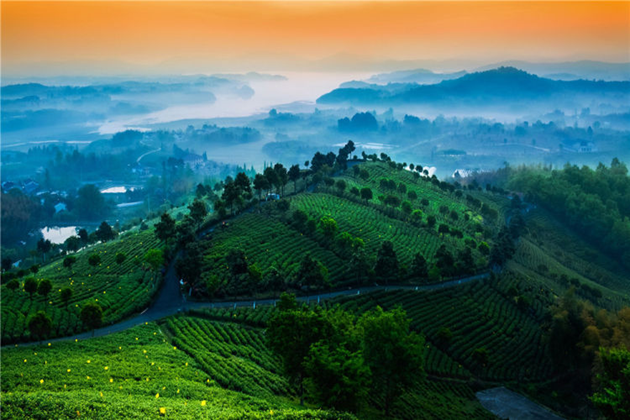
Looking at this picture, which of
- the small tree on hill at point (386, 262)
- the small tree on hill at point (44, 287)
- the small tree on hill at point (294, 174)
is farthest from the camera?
the small tree on hill at point (294, 174)

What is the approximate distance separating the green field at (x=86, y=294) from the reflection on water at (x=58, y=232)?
82.4 m

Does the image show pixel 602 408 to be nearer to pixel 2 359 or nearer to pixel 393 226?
pixel 2 359

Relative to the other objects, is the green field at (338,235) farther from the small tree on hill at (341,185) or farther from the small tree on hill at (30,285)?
the small tree on hill at (30,285)

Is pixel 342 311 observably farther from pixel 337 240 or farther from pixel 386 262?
pixel 337 240

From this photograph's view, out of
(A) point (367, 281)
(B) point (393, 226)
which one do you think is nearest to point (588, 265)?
(B) point (393, 226)

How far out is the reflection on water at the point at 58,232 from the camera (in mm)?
140363

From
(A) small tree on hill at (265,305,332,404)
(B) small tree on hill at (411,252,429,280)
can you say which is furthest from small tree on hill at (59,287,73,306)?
(B) small tree on hill at (411,252,429,280)

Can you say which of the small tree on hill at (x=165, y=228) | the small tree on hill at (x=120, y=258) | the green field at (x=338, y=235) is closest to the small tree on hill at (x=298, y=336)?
the green field at (x=338, y=235)

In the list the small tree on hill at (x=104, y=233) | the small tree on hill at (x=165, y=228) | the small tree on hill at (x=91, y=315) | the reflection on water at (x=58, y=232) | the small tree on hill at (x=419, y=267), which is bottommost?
the reflection on water at (x=58, y=232)

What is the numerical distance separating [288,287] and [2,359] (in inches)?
1236

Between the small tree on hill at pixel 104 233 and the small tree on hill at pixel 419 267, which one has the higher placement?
the small tree on hill at pixel 104 233

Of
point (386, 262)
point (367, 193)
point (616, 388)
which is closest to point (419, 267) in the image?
point (386, 262)

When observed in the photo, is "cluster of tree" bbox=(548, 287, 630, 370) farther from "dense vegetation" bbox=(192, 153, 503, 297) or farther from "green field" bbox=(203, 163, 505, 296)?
"green field" bbox=(203, 163, 505, 296)

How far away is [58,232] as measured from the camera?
485ft
